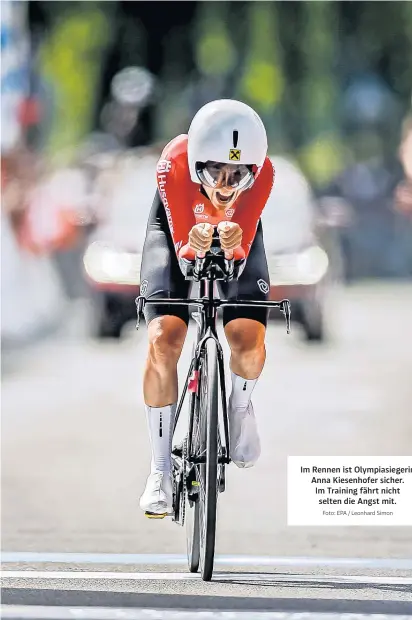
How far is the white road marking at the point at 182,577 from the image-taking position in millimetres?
7336

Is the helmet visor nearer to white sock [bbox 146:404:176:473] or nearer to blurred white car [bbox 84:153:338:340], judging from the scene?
blurred white car [bbox 84:153:338:340]

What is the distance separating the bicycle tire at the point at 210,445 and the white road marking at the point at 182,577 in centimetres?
28

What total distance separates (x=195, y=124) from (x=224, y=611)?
1973 millimetres

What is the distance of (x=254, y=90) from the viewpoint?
9.19 m

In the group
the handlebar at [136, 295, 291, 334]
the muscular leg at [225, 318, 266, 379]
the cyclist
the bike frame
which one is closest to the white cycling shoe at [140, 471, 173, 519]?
the cyclist

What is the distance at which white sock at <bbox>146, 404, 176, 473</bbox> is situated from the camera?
7398 mm

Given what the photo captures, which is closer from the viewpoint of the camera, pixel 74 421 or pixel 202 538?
pixel 202 538

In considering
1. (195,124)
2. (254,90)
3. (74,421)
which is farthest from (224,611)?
(74,421)

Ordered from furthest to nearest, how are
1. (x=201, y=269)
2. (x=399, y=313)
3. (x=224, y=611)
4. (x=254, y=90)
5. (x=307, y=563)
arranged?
(x=399, y=313) → (x=254, y=90) → (x=307, y=563) → (x=201, y=269) → (x=224, y=611)

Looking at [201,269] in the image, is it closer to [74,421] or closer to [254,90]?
[254,90]

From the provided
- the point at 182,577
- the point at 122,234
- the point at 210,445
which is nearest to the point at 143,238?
the point at 122,234

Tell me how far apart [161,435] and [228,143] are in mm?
1248

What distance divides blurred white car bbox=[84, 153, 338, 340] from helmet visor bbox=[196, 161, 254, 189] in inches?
18.5

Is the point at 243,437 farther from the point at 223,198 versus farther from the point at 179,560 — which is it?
the point at 223,198
